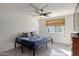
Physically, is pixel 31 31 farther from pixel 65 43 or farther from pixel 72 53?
pixel 72 53

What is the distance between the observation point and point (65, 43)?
1.45 metres

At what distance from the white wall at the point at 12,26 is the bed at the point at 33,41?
11 centimetres

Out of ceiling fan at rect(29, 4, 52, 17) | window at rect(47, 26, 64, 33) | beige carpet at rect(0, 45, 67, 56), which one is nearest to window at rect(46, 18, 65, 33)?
window at rect(47, 26, 64, 33)

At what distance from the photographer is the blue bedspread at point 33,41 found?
1.37 metres

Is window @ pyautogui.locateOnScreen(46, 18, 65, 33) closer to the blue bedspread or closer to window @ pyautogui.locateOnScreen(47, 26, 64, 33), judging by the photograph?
window @ pyautogui.locateOnScreen(47, 26, 64, 33)

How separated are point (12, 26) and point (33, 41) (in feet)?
1.30

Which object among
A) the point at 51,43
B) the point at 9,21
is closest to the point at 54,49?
the point at 51,43

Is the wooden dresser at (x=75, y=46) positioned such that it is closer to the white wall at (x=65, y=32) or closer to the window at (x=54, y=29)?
the white wall at (x=65, y=32)

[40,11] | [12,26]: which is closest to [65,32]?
[40,11]

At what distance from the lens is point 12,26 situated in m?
1.44

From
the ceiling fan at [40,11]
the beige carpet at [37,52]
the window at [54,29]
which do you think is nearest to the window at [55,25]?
the window at [54,29]

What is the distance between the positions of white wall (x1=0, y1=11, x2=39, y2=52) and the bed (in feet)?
0.35

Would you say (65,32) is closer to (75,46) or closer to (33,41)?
(75,46)

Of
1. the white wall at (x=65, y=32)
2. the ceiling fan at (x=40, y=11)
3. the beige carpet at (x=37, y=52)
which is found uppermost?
the ceiling fan at (x=40, y=11)
